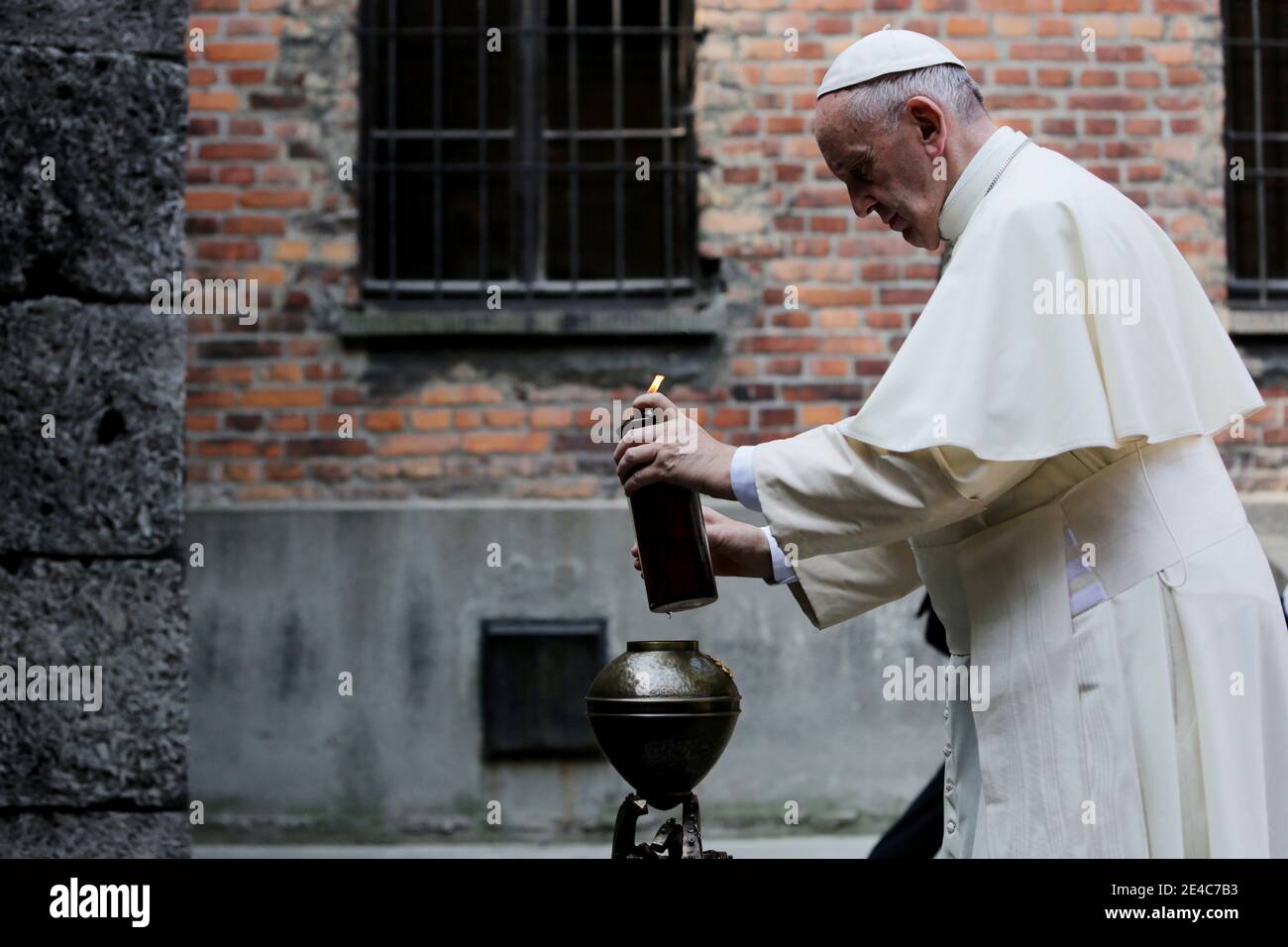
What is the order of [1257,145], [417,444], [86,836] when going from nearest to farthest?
[86,836] < [417,444] < [1257,145]

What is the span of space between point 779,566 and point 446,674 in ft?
11.5

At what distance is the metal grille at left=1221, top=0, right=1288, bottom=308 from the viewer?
22.4 feet

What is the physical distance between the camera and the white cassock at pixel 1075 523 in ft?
8.11

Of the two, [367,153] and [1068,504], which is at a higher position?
[367,153]

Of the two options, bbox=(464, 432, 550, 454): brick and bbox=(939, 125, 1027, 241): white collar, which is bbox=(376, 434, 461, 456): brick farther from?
bbox=(939, 125, 1027, 241): white collar

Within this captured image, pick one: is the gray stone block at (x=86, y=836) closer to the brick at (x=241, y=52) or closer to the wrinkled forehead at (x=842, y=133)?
the wrinkled forehead at (x=842, y=133)

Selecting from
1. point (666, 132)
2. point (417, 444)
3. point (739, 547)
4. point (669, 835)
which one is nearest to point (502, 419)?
point (417, 444)

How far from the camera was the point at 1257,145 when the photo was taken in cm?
683

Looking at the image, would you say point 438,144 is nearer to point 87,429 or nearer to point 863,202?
point 87,429

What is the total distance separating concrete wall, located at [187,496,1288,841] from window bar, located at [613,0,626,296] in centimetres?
110

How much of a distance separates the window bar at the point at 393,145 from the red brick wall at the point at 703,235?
0.20m

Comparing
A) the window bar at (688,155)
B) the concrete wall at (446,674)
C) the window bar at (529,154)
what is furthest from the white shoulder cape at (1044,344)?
the window bar at (529,154)

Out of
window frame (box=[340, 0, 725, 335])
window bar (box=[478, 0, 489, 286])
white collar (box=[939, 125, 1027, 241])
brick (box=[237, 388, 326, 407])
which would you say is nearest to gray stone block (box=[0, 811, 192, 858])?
white collar (box=[939, 125, 1027, 241])

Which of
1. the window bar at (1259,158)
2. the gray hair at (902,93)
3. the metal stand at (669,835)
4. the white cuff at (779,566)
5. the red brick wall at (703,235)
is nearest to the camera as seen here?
the gray hair at (902,93)
